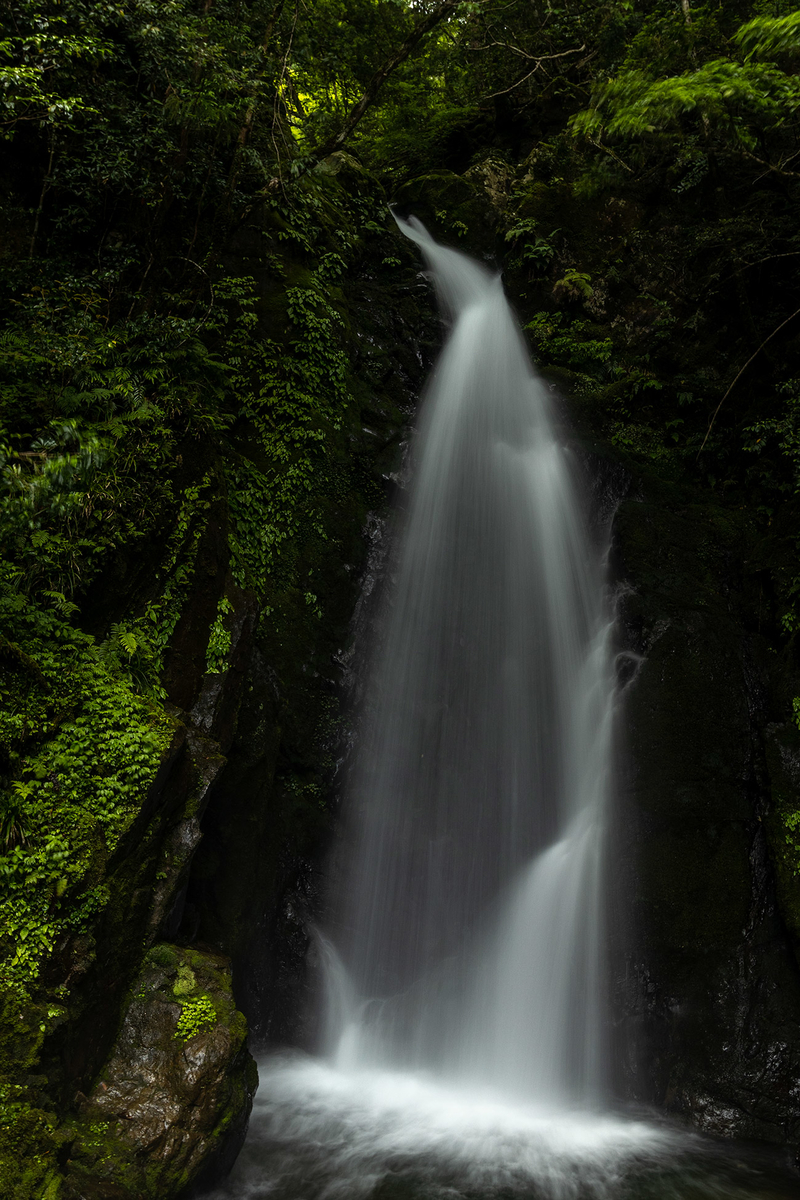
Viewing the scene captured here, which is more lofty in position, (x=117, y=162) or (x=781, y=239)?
(x=781, y=239)

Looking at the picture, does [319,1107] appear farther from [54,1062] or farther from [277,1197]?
[54,1062]

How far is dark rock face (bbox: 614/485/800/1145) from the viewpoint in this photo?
6871 mm

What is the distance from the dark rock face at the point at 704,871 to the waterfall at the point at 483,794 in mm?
507

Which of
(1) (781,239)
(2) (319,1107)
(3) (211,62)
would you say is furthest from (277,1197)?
(1) (781,239)

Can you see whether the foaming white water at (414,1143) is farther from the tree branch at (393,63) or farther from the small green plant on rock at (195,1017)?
the tree branch at (393,63)

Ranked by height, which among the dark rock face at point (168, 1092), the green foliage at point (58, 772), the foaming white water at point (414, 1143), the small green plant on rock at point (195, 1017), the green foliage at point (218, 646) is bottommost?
the foaming white water at point (414, 1143)

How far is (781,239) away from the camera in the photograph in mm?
10055

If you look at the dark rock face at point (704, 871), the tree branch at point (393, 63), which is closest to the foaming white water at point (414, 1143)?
the dark rock face at point (704, 871)

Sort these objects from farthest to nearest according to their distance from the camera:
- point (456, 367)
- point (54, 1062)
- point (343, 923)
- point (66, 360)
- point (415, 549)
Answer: point (456, 367) → point (415, 549) → point (343, 923) → point (66, 360) → point (54, 1062)

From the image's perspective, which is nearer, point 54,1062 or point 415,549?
point 54,1062

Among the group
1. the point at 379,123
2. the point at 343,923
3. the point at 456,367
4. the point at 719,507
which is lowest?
the point at 343,923

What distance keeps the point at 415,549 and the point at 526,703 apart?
2.65 m

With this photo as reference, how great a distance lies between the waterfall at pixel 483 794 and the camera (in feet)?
24.2

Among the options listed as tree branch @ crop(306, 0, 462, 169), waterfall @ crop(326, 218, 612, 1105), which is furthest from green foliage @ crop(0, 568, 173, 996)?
tree branch @ crop(306, 0, 462, 169)
